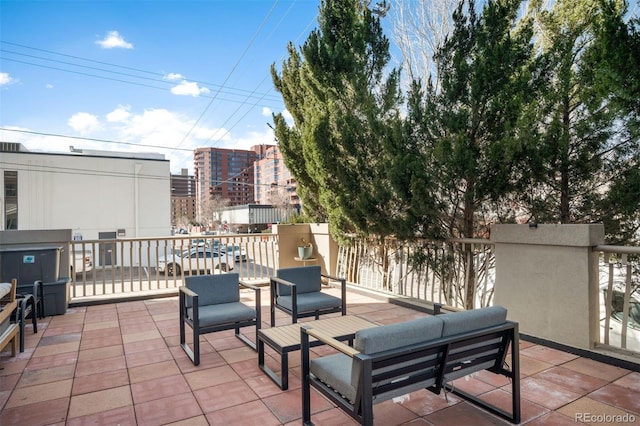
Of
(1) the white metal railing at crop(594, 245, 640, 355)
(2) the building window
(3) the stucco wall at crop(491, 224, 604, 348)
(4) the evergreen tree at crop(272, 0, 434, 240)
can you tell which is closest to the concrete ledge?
(3) the stucco wall at crop(491, 224, 604, 348)

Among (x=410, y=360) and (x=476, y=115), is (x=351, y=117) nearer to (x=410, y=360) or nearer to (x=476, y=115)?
(x=476, y=115)

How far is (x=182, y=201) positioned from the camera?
223 feet

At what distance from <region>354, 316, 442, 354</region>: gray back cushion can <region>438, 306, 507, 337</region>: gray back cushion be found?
0.06 meters

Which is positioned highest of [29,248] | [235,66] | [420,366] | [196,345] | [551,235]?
[235,66]

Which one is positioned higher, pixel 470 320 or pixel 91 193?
pixel 91 193

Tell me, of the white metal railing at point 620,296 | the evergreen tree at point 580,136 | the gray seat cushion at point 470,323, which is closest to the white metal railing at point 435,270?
the evergreen tree at point 580,136

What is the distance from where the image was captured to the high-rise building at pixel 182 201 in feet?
161

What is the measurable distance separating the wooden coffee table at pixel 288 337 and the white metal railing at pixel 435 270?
2.08 metres

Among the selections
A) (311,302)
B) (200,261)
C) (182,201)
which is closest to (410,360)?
(311,302)

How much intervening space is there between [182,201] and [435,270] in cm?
6827

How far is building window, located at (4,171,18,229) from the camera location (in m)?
19.0

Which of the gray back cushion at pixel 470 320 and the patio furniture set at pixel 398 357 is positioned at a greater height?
the gray back cushion at pixel 470 320

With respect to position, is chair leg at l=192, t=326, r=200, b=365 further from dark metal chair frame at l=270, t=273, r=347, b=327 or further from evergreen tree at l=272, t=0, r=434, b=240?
evergreen tree at l=272, t=0, r=434, b=240

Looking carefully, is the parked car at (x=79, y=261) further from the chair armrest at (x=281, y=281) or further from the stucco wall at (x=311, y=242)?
the chair armrest at (x=281, y=281)
